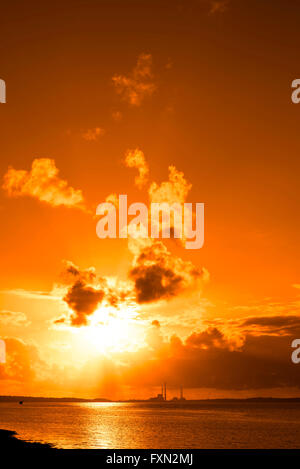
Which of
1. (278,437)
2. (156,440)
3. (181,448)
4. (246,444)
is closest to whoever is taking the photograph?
(181,448)

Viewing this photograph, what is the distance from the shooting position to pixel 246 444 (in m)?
111

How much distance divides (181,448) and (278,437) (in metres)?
42.1
